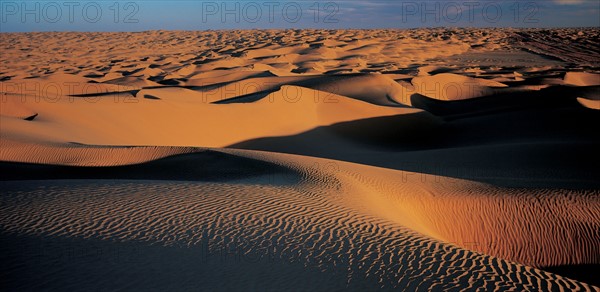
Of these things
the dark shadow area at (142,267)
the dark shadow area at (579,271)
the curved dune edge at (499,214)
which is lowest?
the dark shadow area at (579,271)

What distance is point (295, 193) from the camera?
552 centimetres

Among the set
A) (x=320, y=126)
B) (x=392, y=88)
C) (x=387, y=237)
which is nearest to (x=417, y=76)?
(x=392, y=88)

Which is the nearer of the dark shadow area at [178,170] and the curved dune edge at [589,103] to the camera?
the dark shadow area at [178,170]

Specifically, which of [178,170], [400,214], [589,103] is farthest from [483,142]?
[178,170]

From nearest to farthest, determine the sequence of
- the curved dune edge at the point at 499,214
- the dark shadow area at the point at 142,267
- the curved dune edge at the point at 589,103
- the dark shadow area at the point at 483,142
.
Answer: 1. the dark shadow area at the point at 142,267
2. the curved dune edge at the point at 499,214
3. the dark shadow area at the point at 483,142
4. the curved dune edge at the point at 589,103

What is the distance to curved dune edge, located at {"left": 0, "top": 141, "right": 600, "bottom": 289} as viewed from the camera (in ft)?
13.7

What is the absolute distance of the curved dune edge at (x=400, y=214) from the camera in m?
4.18

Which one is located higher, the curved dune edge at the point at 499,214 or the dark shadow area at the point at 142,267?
the dark shadow area at the point at 142,267

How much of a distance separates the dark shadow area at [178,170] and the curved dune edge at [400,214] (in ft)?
0.87

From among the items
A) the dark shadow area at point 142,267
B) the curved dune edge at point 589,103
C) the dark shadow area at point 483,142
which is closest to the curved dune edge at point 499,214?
the dark shadow area at point 483,142

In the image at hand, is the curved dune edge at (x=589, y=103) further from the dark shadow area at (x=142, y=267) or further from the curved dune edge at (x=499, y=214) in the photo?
the dark shadow area at (x=142, y=267)

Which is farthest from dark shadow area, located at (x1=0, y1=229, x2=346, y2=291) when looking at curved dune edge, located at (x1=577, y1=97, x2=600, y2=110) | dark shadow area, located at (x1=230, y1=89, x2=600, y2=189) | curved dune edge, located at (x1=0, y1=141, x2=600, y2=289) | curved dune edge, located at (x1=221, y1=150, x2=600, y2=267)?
curved dune edge, located at (x1=577, y1=97, x2=600, y2=110)

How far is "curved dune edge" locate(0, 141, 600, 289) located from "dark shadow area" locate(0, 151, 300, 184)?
27 cm

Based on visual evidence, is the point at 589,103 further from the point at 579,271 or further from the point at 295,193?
the point at 295,193
